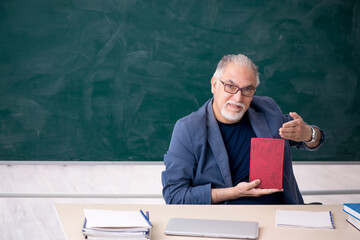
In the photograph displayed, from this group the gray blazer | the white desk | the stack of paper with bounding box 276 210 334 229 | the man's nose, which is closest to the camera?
the white desk

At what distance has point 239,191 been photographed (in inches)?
87.7

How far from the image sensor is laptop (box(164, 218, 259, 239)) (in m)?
1.75

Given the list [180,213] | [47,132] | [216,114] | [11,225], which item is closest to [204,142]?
[216,114]

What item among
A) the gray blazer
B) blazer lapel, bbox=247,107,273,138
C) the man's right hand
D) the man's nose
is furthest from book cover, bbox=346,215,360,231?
the man's nose

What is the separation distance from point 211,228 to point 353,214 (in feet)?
1.84

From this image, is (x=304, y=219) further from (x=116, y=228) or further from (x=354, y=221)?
(x=116, y=228)

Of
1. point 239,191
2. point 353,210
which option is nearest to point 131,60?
point 239,191

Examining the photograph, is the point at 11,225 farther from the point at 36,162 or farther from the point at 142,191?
the point at 142,191

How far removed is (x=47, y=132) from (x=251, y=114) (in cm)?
215

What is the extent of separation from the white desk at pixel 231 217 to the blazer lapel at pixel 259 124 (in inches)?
18.8

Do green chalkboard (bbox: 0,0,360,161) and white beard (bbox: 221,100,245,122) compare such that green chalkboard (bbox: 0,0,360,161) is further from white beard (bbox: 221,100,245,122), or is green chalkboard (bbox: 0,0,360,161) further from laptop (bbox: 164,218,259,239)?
laptop (bbox: 164,218,259,239)

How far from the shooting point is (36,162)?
4.12 meters

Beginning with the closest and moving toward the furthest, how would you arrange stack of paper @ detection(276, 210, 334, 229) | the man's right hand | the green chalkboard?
stack of paper @ detection(276, 210, 334, 229)
the man's right hand
the green chalkboard

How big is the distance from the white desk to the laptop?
3cm
